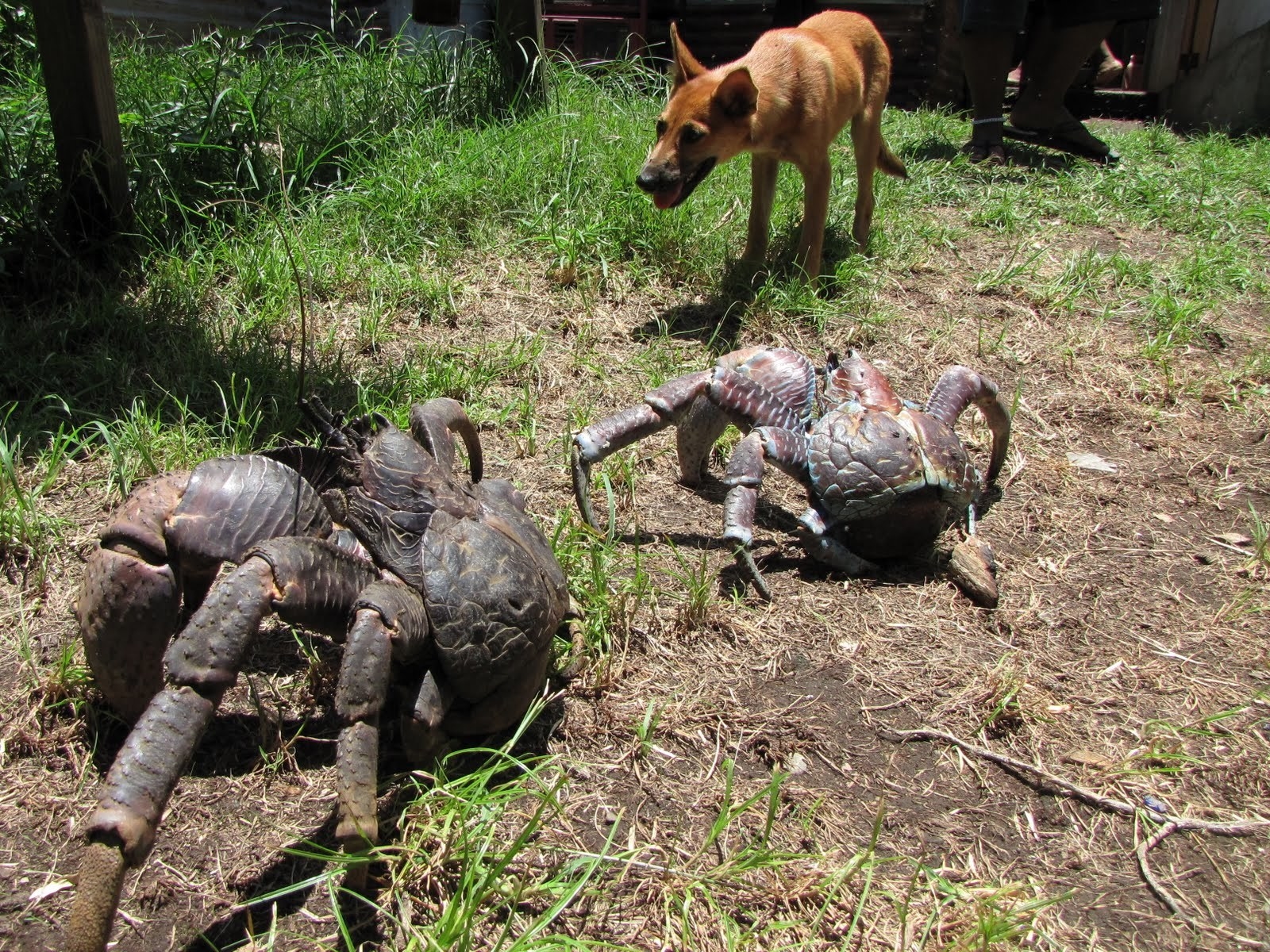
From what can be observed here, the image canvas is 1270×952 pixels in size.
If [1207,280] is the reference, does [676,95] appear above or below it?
above

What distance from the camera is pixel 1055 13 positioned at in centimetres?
784

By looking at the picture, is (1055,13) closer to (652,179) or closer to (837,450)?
(652,179)

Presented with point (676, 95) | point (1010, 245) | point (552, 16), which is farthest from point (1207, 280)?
point (552, 16)

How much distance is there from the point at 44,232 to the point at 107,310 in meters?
0.52

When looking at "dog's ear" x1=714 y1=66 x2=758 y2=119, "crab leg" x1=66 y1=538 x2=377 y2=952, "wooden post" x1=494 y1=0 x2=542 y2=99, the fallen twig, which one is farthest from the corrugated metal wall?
the fallen twig

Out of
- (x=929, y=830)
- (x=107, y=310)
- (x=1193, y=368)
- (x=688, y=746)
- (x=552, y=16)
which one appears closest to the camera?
(x=929, y=830)

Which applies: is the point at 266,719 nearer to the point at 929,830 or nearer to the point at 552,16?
the point at 929,830

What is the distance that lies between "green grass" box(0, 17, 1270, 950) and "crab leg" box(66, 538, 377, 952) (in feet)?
1.69

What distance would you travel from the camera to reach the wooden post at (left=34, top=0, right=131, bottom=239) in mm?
4062

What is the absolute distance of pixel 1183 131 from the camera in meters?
9.83

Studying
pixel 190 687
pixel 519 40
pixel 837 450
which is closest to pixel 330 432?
pixel 190 687

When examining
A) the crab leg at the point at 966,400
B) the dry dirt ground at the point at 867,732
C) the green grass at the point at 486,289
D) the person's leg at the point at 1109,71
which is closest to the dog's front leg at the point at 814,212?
the green grass at the point at 486,289

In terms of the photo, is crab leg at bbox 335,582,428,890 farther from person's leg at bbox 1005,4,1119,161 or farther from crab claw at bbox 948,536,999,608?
person's leg at bbox 1005,4,1119,161

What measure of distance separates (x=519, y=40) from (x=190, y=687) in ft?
19.0
